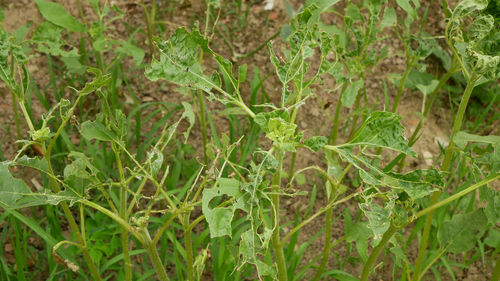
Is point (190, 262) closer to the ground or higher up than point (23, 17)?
closer to the ground

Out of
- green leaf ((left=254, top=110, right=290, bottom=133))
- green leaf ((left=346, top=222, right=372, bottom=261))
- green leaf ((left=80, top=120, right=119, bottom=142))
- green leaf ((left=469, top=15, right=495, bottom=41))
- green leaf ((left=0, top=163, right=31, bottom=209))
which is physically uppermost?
green leaf ((left=469, top=15, right=495, bottom=41))

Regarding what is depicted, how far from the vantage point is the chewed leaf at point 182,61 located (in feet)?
4.82

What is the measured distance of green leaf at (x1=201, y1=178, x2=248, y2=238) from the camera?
4.40 ft

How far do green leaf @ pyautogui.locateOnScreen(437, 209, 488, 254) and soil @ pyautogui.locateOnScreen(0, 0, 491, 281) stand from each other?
56 centimetres

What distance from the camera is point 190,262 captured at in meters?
1.80

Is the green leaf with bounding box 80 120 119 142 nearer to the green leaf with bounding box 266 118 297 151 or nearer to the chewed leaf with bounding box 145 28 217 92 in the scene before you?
the chewed leaf with bounding box 145 28 217 92

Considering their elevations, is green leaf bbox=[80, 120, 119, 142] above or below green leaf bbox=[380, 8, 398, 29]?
below

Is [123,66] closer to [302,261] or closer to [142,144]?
[142,144]

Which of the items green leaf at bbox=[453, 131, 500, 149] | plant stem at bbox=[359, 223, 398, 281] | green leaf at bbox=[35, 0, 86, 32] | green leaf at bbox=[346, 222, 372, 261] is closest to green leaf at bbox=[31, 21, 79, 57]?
green leaf at bbox=[35, 0, 86, 32]

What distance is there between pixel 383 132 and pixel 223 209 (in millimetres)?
437

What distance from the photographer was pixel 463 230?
201 cm

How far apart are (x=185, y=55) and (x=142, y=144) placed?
4.57 feet

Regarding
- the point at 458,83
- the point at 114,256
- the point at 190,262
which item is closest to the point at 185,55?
the point at 190,262

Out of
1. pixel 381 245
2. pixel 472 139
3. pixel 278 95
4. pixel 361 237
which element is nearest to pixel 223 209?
pixel 381 245
